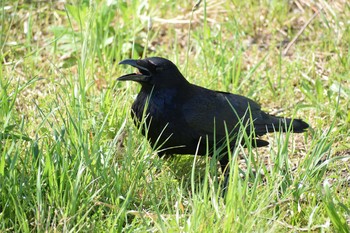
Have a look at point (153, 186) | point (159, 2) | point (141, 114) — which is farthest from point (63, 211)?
point (159, 2)

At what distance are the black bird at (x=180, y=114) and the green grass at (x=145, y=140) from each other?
114 millimetres

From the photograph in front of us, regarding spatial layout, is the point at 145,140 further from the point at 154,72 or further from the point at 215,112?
the point at 215,112

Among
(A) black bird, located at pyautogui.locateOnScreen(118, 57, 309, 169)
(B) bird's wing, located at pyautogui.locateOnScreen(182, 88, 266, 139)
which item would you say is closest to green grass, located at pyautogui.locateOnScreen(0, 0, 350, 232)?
(A) black bird, located at pyautogui.locateOnScreen(118, 57, 309, 169)

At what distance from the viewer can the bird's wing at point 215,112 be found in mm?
4352

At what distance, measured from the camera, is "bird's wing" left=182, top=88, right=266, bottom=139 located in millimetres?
4352

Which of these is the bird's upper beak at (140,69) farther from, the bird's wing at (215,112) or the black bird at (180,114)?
the bird's wing at (215,112)

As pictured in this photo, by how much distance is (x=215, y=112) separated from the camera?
4.48 meters

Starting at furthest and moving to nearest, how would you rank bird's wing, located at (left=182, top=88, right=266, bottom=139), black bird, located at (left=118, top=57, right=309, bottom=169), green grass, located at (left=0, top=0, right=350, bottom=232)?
bird's wing, located at (left=182, top=88, right=266, bottom=139) < black bird, located at (left=118, top=57, right=309, bottom=169) < green grass, located at (left=0, top=0, right=350, bottom=232)

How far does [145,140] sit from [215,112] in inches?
25.8

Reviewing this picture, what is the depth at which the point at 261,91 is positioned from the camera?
18.1 feet

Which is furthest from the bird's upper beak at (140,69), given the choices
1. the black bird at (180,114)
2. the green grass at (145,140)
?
the green grass at (145,140)

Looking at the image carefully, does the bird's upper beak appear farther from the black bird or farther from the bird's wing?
the bird's wing

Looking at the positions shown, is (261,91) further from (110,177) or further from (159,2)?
(110,177)

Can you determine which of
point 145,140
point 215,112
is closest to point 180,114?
point 215,112
